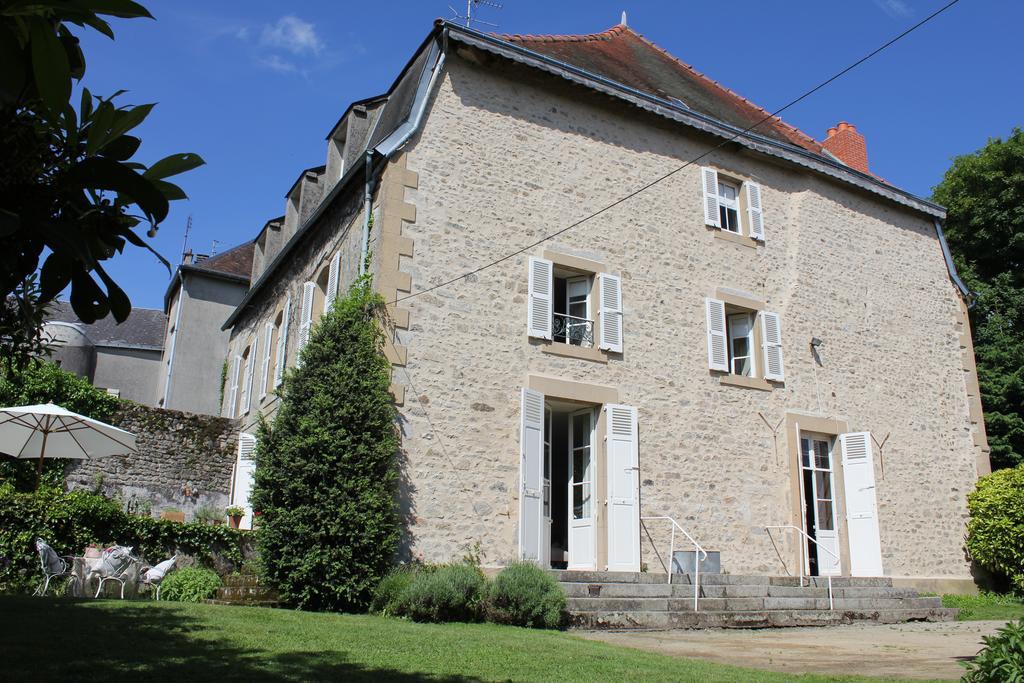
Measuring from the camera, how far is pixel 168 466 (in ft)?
45.3

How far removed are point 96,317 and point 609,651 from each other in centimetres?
463

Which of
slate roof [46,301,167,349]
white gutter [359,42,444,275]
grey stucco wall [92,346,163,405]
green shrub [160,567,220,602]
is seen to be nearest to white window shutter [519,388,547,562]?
white gutter [359,42,444,275]

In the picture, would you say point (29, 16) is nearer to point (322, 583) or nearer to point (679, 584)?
point (322, 583)

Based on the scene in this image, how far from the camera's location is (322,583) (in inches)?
316

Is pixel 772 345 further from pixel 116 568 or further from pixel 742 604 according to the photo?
pixel 116 568

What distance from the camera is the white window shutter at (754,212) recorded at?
1271cm

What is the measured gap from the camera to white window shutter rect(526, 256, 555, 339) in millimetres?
10195

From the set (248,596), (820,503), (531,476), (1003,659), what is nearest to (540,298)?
(531,476)

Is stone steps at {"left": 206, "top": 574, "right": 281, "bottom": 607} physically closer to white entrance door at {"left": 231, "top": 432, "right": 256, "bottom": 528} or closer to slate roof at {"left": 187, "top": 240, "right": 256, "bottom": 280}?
white entrance door at {"left": 231, "top": 432, "right": 256, "bottom": 528}

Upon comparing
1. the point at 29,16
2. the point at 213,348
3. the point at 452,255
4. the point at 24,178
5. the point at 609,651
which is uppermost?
the point at 213,348

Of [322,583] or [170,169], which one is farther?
[322,583]

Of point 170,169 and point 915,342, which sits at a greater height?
point 915,342

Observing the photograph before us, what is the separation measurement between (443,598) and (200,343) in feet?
49.3

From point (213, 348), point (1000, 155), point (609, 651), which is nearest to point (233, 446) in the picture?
point (213, 348)
